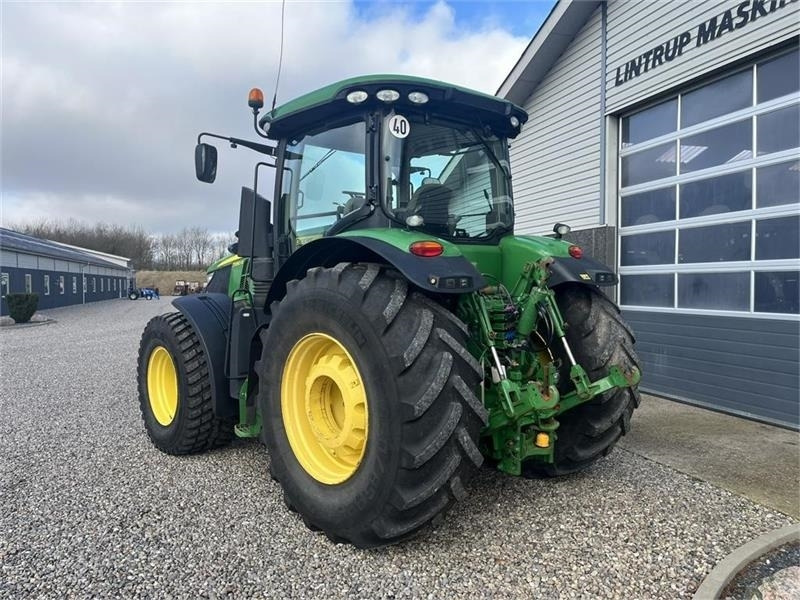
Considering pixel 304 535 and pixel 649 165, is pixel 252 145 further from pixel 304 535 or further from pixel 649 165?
pixel 649 165

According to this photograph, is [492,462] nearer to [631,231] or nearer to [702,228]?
[702,228]

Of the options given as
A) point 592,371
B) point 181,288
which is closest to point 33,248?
point 181,288

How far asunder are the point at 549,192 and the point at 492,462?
227 inches

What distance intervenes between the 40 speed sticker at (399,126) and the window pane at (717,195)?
4.05m

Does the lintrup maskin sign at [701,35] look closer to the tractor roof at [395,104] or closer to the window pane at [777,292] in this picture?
the window pane at [777,292]

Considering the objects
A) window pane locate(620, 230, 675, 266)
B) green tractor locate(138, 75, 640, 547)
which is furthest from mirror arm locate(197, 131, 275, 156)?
window pane locate(620, 230, 675, 266)

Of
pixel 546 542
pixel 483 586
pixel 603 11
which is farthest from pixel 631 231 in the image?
pixel 483 586

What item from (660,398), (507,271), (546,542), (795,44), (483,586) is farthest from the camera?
(660,398)

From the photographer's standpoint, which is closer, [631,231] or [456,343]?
[456,343]

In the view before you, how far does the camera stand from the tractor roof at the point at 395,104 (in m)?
3.05

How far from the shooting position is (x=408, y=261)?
256 cm

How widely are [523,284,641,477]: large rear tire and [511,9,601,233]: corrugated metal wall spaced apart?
4283 millimetres

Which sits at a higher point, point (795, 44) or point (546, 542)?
point (795, 44)

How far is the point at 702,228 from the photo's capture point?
587 cm
